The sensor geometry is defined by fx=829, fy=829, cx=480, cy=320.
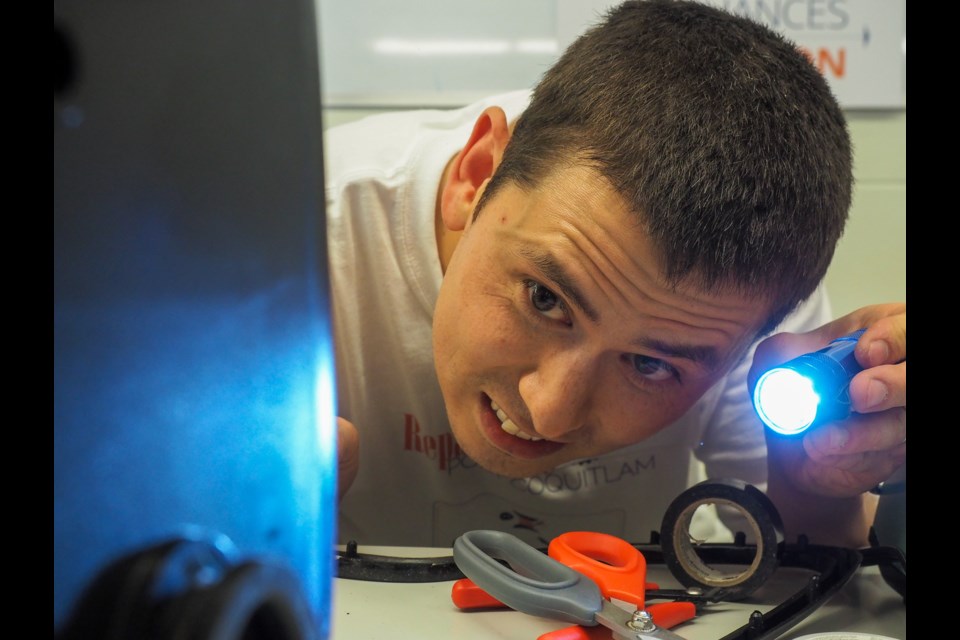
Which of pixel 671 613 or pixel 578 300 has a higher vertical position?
pixel 578 300

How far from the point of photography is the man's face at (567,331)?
0.37 meters

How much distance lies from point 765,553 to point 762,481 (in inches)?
9.3

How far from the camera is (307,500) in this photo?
15 cm

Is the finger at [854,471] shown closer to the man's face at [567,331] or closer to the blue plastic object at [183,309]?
the man's face at [567,331]

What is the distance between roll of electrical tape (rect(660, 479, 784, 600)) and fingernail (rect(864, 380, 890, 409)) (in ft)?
0.23

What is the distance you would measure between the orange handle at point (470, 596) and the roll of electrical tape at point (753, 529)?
10 cm

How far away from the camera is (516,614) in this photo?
1.13 ft

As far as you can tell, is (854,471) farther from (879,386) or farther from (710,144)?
(710,144)

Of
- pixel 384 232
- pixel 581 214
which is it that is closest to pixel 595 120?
pixel 581 214

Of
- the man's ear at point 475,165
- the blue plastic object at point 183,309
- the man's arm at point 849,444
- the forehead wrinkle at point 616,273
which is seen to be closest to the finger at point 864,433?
the man's arm at point 849,444

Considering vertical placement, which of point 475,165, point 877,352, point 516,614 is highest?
point 475,165

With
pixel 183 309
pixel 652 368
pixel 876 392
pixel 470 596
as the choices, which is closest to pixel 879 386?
pixel 876 392

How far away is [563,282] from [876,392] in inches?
6.4

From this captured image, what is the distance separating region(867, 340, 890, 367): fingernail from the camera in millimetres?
403
